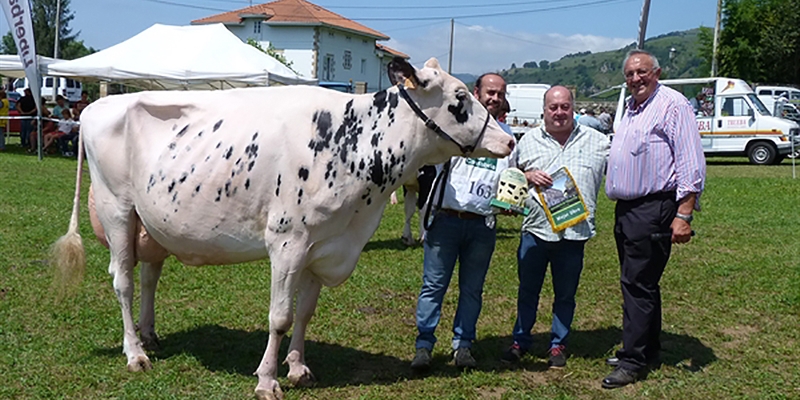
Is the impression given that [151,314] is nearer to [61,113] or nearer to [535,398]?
[535,398]

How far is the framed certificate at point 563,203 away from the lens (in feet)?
17.2

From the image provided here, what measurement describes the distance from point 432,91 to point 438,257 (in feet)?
4.13

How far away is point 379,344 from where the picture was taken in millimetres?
5945

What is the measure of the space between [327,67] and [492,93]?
66719 millimetres

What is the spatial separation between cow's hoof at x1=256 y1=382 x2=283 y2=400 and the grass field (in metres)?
0.11

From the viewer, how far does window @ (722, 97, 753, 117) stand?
25781 mm

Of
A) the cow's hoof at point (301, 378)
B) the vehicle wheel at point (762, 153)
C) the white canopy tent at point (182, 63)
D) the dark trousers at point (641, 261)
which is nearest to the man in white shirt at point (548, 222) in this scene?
the dark trousers at point (641, 261)

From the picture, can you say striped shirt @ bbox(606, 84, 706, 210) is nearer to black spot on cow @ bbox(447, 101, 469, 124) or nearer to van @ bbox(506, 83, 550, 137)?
black spot on cow @ bbox(447, 101, 469, 124)

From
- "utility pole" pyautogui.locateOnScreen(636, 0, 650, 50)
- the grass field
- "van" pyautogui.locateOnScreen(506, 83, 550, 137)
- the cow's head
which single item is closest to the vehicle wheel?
"utility pole" pyautogui.locateOnScreen(636, 0, 650, 50)

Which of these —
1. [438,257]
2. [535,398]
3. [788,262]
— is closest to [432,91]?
[438,257]

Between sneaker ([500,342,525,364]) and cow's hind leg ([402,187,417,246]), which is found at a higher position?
cow's hind leg ([402,187,417,246])

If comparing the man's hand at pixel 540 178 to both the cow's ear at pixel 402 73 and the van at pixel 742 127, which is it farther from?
the van at pixel 742 127

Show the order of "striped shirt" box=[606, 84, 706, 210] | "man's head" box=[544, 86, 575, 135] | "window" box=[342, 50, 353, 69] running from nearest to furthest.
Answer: "striped shirt" box=[606, 84, 706, 210] → "man's head" box=[544, 86, 575, 135] → "window" box=[342, 50, 353, 69]

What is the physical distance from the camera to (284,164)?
15.0ft
